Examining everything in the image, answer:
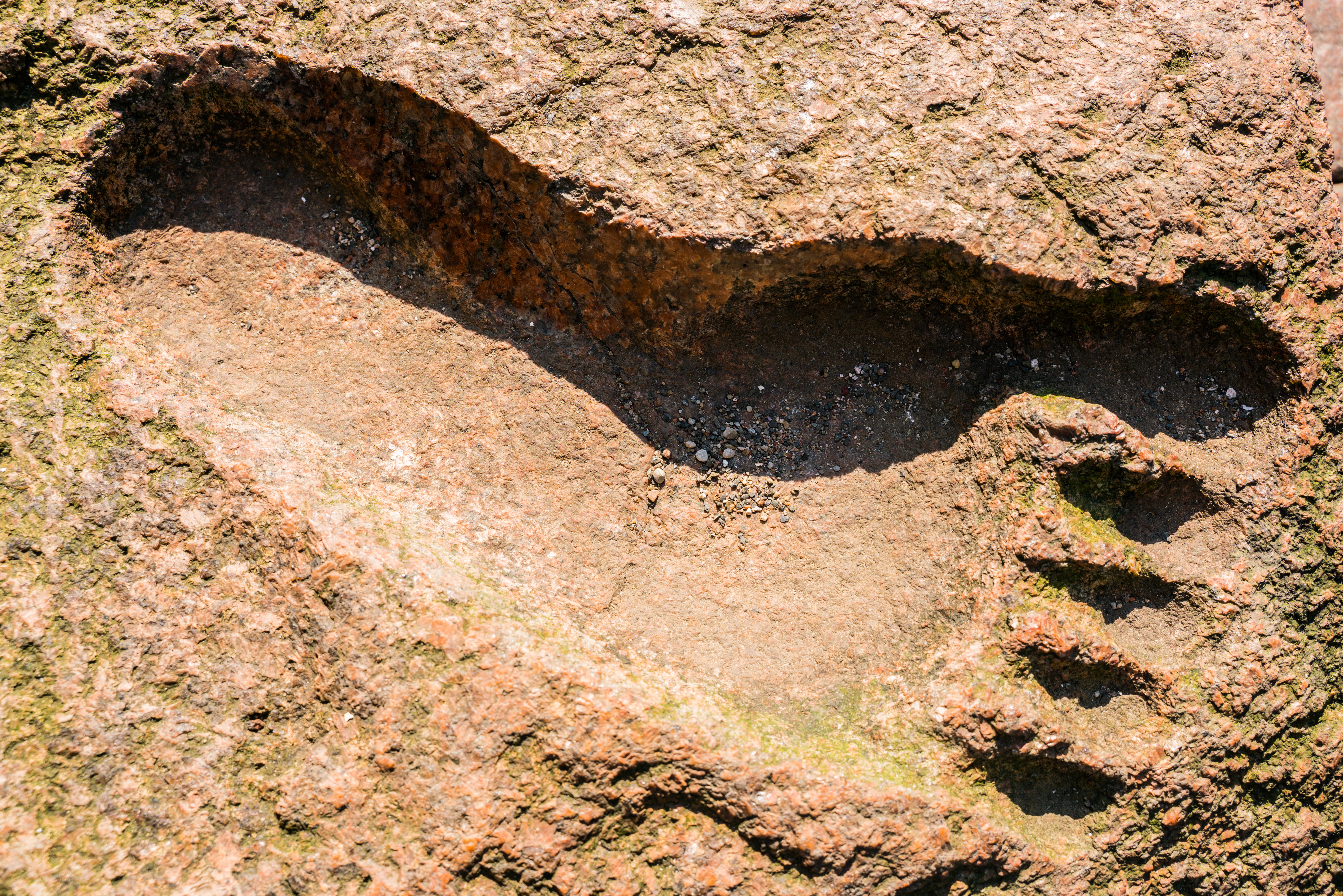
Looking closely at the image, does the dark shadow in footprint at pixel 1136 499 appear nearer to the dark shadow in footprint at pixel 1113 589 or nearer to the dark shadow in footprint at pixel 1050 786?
the dark shadow in footprint at pixel 1113 589

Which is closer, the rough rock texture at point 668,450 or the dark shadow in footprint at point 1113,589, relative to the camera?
the rough rock texture at point 668,450

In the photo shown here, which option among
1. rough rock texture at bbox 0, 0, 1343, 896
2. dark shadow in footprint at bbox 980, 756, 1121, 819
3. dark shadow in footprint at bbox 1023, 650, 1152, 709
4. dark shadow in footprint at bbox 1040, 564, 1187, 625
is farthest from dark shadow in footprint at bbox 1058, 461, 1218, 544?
dark shadow in footprint at bbox 980, 756, 1121, 819

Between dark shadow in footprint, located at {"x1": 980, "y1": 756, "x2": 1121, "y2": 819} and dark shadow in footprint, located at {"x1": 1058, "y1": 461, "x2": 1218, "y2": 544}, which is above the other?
dark shadow in footprint, located at {"x1": 1058, "y1": 461, "x2": 1218, "y2": 544}

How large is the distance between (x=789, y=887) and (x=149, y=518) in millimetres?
2177

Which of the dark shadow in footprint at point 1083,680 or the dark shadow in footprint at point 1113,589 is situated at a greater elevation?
the dark shadow in footprint at point 1113,589

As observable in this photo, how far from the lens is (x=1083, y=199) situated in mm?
2404

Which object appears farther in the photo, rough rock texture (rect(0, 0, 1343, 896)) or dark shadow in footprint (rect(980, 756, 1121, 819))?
dark shadow in footprint (rect(980, 756, 1121, 819))

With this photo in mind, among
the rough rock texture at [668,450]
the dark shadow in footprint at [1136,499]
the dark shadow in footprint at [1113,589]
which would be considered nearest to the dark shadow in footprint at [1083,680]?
the rough rock texture at [668,450]

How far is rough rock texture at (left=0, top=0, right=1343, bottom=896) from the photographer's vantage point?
228cm

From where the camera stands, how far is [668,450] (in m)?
2.77

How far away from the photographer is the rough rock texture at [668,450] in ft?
7.47

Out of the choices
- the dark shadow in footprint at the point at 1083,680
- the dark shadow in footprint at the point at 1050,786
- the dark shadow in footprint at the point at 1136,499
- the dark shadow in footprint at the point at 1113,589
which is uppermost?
the dark shadow in footprint at the point at 1136,499

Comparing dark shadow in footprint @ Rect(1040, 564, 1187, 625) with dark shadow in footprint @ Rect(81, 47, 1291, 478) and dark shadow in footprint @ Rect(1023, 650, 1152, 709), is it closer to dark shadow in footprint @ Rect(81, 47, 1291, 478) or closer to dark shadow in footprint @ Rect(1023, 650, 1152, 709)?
dark shadow in footprint @ Rect(1023, 650, 1152, 709)

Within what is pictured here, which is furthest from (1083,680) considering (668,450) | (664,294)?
(664,294)
